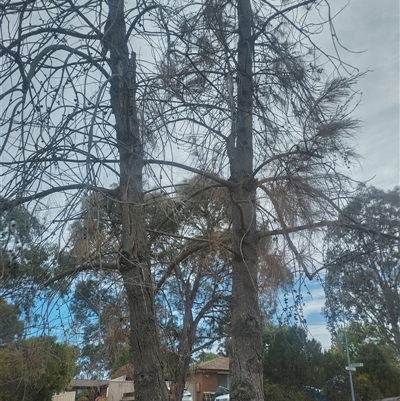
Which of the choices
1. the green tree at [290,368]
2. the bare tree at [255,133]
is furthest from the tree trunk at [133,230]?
the green tree at [290,368]

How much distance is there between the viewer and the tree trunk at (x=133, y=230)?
10.3ft

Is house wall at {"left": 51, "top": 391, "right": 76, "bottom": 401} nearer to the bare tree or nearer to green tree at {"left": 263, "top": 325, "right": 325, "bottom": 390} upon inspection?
green tree at {"left": 263, "top": 325, "right": 325, "bottom": 390}

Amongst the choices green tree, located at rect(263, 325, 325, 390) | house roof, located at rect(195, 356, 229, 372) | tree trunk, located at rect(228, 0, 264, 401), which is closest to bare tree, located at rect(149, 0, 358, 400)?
tree trunk, located at rect(228, 0, 264, 401)

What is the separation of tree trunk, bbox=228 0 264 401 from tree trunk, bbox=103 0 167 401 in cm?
70

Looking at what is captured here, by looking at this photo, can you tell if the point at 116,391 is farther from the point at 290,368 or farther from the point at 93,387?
the point at 93,387

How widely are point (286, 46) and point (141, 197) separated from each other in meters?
2.08

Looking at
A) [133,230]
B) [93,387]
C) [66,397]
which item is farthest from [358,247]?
[66,397]

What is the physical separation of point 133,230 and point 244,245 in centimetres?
112

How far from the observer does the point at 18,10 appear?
2971 millimetres

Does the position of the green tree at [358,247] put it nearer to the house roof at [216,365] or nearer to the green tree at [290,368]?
the green tree at [290,368]

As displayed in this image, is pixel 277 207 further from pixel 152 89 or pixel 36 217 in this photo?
pixel 36 217

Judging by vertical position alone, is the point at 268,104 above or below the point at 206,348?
above

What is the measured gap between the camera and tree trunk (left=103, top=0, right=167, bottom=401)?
3.15m

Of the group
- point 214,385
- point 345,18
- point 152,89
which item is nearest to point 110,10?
point 152,89
